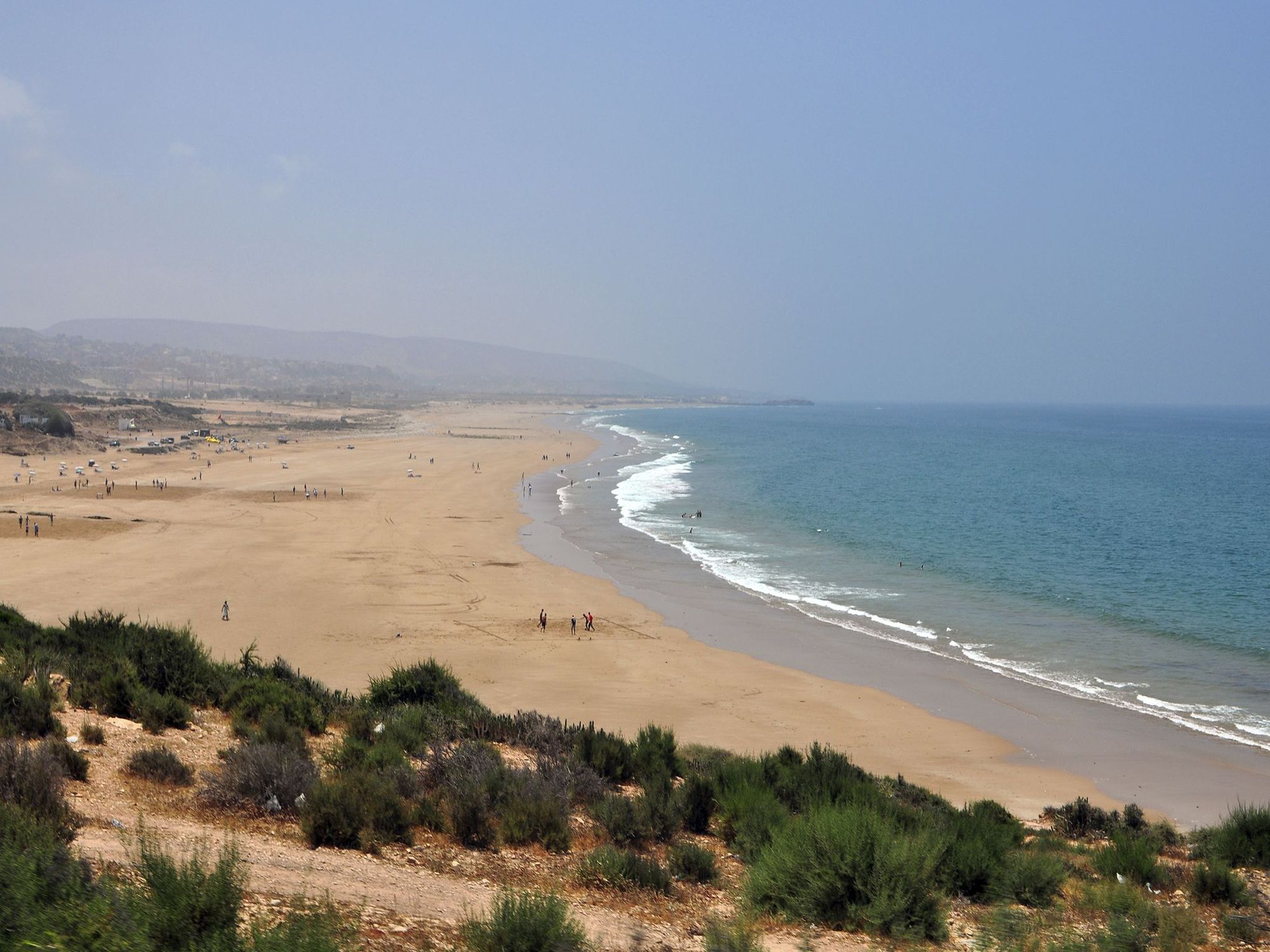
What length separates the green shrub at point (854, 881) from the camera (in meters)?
6.24

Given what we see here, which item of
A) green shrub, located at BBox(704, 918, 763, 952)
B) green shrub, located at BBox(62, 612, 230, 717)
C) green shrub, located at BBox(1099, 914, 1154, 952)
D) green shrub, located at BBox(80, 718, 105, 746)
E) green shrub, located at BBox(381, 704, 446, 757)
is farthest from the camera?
green shrub, located at BBox(62, 612, 230, 717)

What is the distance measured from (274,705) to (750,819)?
5943mm

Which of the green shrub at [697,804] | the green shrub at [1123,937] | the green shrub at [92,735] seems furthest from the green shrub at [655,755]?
the green shrub at [92,735]

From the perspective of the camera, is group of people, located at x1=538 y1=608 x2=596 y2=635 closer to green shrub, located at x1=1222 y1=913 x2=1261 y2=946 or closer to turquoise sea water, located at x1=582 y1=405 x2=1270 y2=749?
turquoise sea water, located at x1=582 y1=405 x2=1270 y2=749

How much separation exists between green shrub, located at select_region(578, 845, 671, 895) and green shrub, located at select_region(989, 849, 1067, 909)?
8.81 ft

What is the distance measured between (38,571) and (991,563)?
30.7 m

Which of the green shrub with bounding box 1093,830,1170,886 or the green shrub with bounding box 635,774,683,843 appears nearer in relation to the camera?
the green shrub with bounding box 1093,830,1170,886

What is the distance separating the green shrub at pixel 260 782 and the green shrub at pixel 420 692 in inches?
158

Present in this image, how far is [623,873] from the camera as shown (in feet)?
22.6

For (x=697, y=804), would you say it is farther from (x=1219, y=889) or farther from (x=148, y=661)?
(x=148, y=661)

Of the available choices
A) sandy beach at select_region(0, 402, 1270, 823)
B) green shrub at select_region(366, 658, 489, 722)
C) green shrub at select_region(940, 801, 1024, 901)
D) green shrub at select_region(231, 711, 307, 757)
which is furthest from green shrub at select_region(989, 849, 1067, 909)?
green shrub at select_region(366, 658, 489, 722)

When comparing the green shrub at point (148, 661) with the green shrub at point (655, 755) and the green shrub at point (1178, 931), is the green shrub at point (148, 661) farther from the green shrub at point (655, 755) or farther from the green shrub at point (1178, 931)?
the green shrub at point (1178, 931)

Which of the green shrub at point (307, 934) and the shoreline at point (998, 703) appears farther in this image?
the shoreline at point (998, 703)

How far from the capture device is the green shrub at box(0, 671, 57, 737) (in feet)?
28.2
